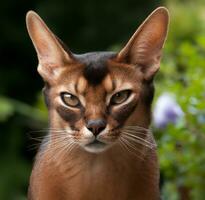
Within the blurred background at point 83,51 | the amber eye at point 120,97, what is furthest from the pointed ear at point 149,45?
the blurred background at point 83,51

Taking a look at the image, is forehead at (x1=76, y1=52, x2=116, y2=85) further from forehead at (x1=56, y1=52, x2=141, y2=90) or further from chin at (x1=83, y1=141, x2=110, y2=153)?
chin at (x1=83, y1=141, x2=110, y2=153)

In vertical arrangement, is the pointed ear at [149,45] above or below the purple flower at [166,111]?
below

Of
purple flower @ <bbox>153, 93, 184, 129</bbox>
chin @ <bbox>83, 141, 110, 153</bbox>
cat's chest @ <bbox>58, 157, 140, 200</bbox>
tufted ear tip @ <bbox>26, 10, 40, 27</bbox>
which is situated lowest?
cat's chest @ <bbox>58, 157, 140, 200</bbox>

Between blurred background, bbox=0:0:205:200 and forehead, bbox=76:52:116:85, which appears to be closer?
forehead, bbox=76:52:116:85

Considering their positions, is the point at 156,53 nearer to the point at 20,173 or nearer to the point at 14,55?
the point at 20,173

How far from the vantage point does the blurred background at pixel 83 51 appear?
6.48 meters

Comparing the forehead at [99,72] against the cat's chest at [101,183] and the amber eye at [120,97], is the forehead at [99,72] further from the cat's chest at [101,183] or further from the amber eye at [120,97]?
the cat's chest at [101,183]

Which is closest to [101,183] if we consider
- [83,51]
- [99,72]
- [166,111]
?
[99,72]

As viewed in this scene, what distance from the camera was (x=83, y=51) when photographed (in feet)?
35.6

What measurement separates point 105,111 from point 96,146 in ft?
0.51

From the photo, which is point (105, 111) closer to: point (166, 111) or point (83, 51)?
point (166, 111)

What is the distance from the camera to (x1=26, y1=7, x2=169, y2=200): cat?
4531mm

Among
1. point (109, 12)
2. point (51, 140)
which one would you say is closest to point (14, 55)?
point (109, 12)

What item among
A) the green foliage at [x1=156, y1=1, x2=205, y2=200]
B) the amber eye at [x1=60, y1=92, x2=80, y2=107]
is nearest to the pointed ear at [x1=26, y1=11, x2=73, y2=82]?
the amber eye at [x1=60, y1=92, x2=80, y2=107]
